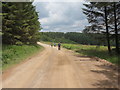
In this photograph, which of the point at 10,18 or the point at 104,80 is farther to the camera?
the point at 10,18

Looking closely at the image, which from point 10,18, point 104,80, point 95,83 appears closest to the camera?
point 95,83

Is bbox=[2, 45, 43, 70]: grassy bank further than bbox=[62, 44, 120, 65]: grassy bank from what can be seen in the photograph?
No

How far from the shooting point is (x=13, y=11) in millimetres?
22609

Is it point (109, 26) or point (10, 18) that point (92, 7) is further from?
point (10, 18)

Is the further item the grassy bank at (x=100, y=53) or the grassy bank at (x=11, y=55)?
the grassy bank at (x=100, y=53)

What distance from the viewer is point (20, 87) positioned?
692 cm

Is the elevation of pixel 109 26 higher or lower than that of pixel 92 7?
lower

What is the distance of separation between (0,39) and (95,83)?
1825 cm

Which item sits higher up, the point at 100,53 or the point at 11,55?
the point at 11,55

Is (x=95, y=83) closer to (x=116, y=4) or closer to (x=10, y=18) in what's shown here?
(x=116, y=4)

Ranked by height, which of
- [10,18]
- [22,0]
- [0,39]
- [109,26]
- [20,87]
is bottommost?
[20,87]

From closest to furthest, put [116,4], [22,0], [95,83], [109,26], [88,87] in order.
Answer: [88,87]
[95,83]
[116,4]
[109,26]
[22,0]

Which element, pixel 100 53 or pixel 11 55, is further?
pixel 100 53

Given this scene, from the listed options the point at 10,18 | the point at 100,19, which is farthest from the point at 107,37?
the point at 10,18
